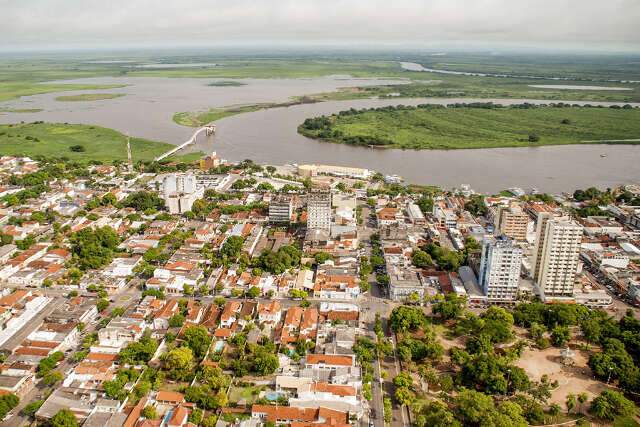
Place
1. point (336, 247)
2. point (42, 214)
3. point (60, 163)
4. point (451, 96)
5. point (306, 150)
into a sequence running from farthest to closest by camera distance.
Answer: point (451, 96) → point (306, 150) → point (60, 163) → point (42, 214) → point (336, 247)

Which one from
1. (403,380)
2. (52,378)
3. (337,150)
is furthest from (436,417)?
(337,150)

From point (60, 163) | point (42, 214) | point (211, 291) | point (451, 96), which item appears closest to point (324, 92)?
point (451, 96)

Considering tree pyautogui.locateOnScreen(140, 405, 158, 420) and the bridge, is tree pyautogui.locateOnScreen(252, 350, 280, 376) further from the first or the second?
the bridge

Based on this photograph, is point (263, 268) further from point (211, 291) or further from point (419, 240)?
point (419, 240)

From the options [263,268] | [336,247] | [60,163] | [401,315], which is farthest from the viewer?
[60,163]

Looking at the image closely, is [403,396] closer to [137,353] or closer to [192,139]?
[137,353]

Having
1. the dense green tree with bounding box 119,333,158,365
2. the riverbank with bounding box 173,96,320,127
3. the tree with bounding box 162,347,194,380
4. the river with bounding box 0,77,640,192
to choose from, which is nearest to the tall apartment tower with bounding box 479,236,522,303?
the tree with bounding box 162,347,194,380

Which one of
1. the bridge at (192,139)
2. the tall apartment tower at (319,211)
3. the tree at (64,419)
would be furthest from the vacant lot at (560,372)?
the bridge at (192,139)
